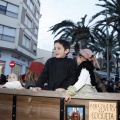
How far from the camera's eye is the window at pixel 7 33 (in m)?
31.1

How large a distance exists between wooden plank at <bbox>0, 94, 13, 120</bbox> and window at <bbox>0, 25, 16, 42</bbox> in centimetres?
2881

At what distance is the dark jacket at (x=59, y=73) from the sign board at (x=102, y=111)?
2.13 feet

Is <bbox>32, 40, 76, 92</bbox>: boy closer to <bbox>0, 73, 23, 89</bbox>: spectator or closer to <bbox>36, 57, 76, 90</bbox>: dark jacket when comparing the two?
<bbox>36, 57, 76, 90</bbox>: dark jacket

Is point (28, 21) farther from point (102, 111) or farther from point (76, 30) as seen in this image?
point (102, 111)

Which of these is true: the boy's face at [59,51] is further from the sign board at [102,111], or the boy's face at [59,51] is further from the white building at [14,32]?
the white building at [14,32]

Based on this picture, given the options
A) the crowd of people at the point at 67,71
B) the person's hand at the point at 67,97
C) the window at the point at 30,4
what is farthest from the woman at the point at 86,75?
the window at the point at 30,4

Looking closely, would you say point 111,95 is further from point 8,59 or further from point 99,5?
point 8,59

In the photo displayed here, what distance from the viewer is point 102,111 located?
262 cm

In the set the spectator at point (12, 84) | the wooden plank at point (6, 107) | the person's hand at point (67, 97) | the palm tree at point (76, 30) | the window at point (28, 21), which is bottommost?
the wooden plank at point (6, 107)

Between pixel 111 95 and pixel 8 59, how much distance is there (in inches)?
1171

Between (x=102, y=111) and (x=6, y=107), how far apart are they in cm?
114

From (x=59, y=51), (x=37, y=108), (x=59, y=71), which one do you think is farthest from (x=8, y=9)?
(x=37, y=108)

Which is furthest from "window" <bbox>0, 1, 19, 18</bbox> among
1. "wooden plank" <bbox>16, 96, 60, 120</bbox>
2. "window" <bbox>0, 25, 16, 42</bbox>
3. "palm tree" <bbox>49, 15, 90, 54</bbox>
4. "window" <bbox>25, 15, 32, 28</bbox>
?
"wooden plank" <bbox>16, 96, 60, 120</bbox>

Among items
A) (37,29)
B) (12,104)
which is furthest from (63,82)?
(37,29)
